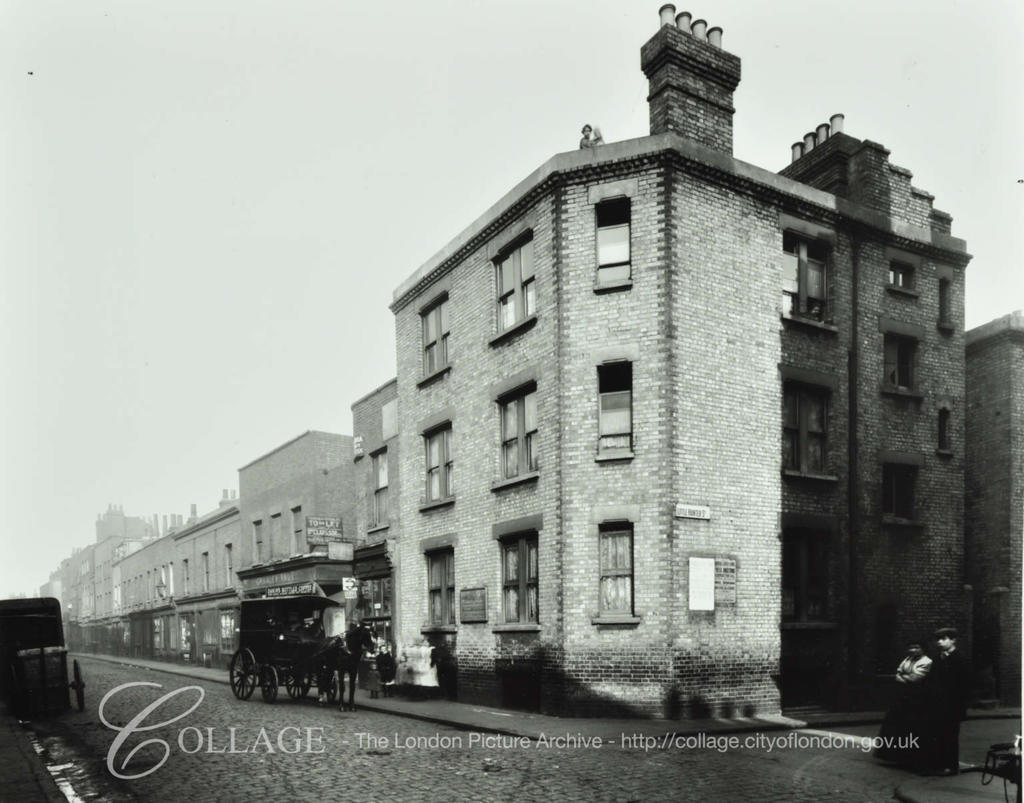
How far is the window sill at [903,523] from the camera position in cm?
1817

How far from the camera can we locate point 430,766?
417 inches

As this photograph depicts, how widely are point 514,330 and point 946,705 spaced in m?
10.4

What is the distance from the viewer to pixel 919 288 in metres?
19.4

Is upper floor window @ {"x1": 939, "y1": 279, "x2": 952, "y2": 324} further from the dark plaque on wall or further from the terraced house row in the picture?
the dark plaque on wall

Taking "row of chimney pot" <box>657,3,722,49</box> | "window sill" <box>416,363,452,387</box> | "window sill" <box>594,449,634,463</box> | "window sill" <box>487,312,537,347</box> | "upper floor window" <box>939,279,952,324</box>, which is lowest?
"window sill" <box>594,449,634,463</box>

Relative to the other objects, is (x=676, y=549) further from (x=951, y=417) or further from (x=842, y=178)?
(x=842, y=178)

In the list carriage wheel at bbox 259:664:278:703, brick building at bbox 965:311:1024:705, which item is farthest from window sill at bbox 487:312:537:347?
brick building at bbox 965:311:1024:705

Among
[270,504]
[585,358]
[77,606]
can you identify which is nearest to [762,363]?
[585,358]

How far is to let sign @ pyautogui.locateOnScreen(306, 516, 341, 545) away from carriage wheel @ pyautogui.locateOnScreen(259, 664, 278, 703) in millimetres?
7366

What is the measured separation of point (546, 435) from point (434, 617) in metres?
6.52

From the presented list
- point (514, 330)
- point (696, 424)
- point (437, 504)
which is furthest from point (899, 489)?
point (437, 504)

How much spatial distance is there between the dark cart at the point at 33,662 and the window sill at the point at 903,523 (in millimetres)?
16977

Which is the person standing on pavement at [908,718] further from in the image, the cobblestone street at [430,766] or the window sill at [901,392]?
the window sill at [901,392]

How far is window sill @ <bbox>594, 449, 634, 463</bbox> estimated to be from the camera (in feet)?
50.9
